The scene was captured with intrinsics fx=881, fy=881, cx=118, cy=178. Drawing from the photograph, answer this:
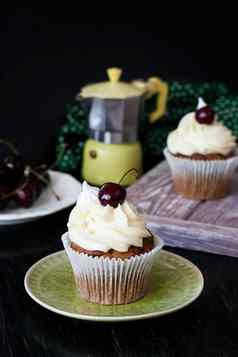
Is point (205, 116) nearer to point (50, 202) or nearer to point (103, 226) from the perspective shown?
point (50, 202)

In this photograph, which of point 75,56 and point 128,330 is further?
Answer: point 75,56

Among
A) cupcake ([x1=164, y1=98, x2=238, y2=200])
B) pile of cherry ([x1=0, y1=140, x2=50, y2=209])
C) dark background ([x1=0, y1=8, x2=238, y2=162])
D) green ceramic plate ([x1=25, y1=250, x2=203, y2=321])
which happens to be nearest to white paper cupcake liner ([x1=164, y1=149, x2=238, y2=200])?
cupcake ([x1=164, y1=98, x2=238, y2=200])

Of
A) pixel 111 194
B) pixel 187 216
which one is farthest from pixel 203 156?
pixel 111 194

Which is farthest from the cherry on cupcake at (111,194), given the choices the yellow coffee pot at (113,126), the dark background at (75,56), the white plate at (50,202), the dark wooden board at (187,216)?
the dark background at (75,56)

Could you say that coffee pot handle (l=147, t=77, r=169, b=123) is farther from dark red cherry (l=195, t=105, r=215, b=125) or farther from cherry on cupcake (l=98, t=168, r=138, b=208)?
cherry on cupcake (l=98, t=168, r=138, b=208)

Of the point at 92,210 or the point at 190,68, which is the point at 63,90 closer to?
the point at 190,68

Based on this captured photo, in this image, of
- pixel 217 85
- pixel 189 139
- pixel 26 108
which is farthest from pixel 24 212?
pixel 26 108
